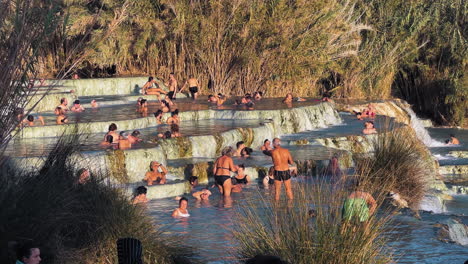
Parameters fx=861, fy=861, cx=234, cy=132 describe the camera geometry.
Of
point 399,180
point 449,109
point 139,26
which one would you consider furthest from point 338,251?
point 449,109

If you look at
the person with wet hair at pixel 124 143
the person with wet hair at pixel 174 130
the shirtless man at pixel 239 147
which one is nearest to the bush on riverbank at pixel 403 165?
the shirtless man at pixel 239 147

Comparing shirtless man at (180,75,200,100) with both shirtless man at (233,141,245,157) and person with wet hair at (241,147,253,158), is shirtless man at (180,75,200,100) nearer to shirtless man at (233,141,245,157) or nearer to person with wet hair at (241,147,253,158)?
person with wet hair at (241,147,253,158)

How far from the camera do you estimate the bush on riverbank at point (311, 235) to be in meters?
8.74

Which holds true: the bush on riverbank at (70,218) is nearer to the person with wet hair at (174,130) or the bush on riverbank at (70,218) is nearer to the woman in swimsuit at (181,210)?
the woman in swimsuit at (181,210)

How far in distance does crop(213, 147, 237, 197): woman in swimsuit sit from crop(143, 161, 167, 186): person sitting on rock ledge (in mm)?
1058

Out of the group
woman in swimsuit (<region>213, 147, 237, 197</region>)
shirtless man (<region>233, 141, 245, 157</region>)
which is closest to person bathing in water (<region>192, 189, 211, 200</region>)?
woman in swimsuit (<region>213, 147, 237, 197</region>)

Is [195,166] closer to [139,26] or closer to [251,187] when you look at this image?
[251,187]

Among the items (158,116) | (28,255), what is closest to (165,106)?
(158,116)

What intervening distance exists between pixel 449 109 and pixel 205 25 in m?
10.4

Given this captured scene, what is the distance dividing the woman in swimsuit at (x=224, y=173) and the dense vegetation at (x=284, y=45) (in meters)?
12.0

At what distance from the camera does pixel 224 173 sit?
17.1m

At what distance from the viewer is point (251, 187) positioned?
17.8 meters

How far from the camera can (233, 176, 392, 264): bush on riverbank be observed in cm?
874

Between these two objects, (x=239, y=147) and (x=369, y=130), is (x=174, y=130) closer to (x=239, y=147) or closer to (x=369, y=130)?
(x=239, y=147)
